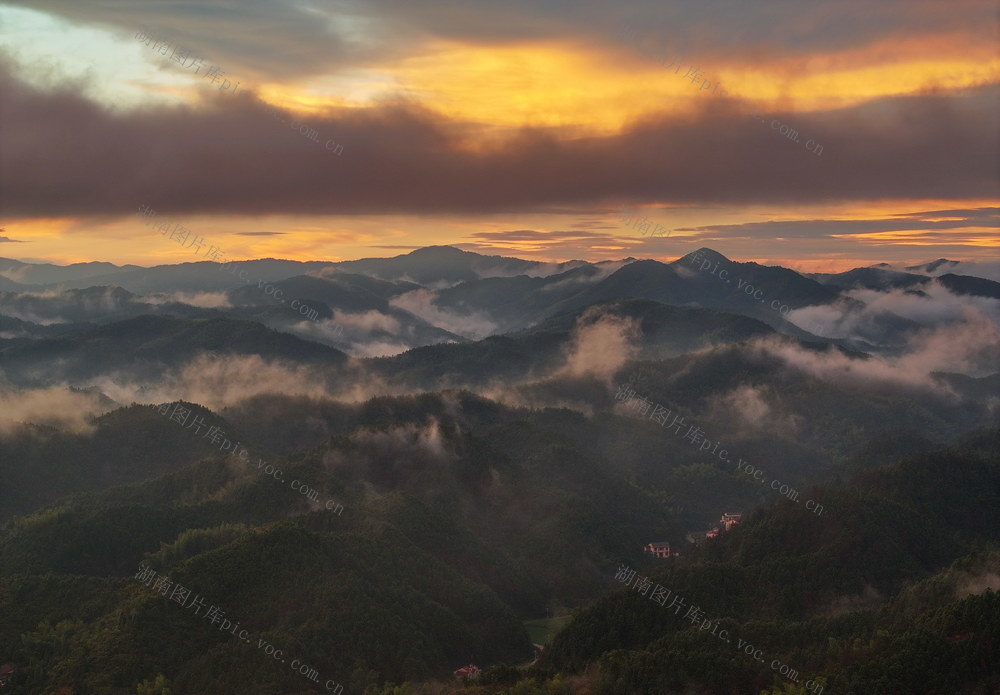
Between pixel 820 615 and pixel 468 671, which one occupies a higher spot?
pixel 820 615

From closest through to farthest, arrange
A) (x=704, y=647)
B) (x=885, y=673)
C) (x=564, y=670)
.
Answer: (x=885, y=673) < (x=704, y=647) < (x=564, y=670)

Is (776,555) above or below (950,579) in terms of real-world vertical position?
below

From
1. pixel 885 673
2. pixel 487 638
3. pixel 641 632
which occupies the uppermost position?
pixel 885 673

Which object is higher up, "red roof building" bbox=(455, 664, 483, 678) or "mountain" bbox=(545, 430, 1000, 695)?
"mountain" bbox=(545, 430, 1000, 695)

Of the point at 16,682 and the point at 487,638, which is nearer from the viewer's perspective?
the point at 16,682

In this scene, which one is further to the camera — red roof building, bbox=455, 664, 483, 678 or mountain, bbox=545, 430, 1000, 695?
red roof building, bbox=455, 664, 483, 678

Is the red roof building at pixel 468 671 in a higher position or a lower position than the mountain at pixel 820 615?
lower

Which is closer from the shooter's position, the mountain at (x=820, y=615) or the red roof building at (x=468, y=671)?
the mountain at (x=820, y=615)

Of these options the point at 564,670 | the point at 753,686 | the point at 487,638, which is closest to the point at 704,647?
the point at 753,686

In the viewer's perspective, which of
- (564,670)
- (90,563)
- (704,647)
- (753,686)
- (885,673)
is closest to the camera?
(885,673)

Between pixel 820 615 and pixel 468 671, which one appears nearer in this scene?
pixel 468 671

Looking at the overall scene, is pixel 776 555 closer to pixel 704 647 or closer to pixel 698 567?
pixel 698 567
